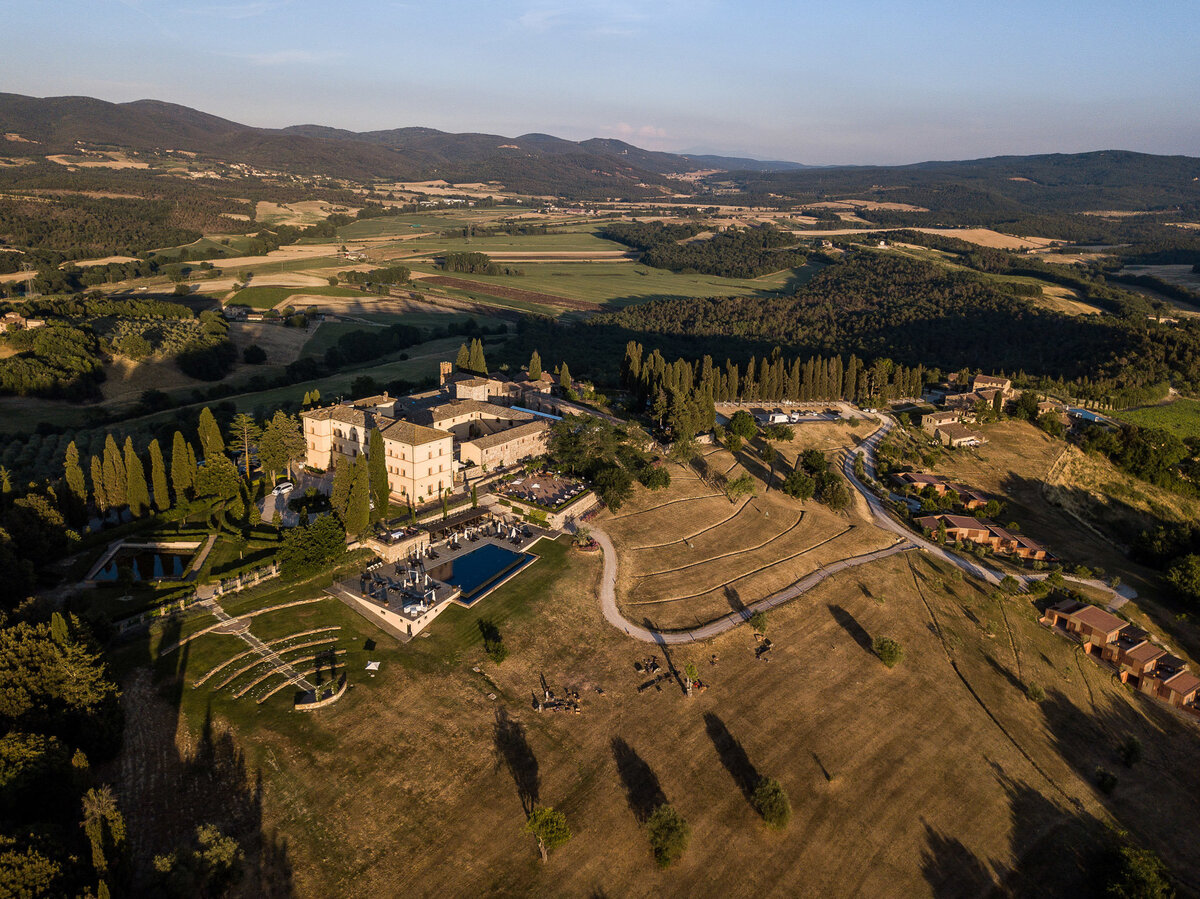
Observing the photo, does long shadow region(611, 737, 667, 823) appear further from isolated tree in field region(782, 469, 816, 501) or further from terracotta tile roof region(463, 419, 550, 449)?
isolated tree in field region(782, 469, 816, 501)

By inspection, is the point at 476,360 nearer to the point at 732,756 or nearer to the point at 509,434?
the point at 509,434

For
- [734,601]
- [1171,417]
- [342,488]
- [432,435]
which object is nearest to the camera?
[734,601]

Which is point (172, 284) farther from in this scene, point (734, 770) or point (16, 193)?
point (734, 770)

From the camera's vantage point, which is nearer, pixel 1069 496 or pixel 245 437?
pixel 245 437

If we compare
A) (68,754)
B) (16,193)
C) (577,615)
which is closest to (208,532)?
(68,754)

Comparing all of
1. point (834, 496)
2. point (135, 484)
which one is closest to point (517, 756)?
point (135, 484)

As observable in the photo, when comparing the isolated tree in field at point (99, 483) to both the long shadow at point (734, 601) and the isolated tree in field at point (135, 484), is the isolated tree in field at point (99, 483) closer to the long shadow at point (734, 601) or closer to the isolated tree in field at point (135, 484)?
the isolated tree in field at point (135, 484)

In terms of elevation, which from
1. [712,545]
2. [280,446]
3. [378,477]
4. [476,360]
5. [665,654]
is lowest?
[665,654]
